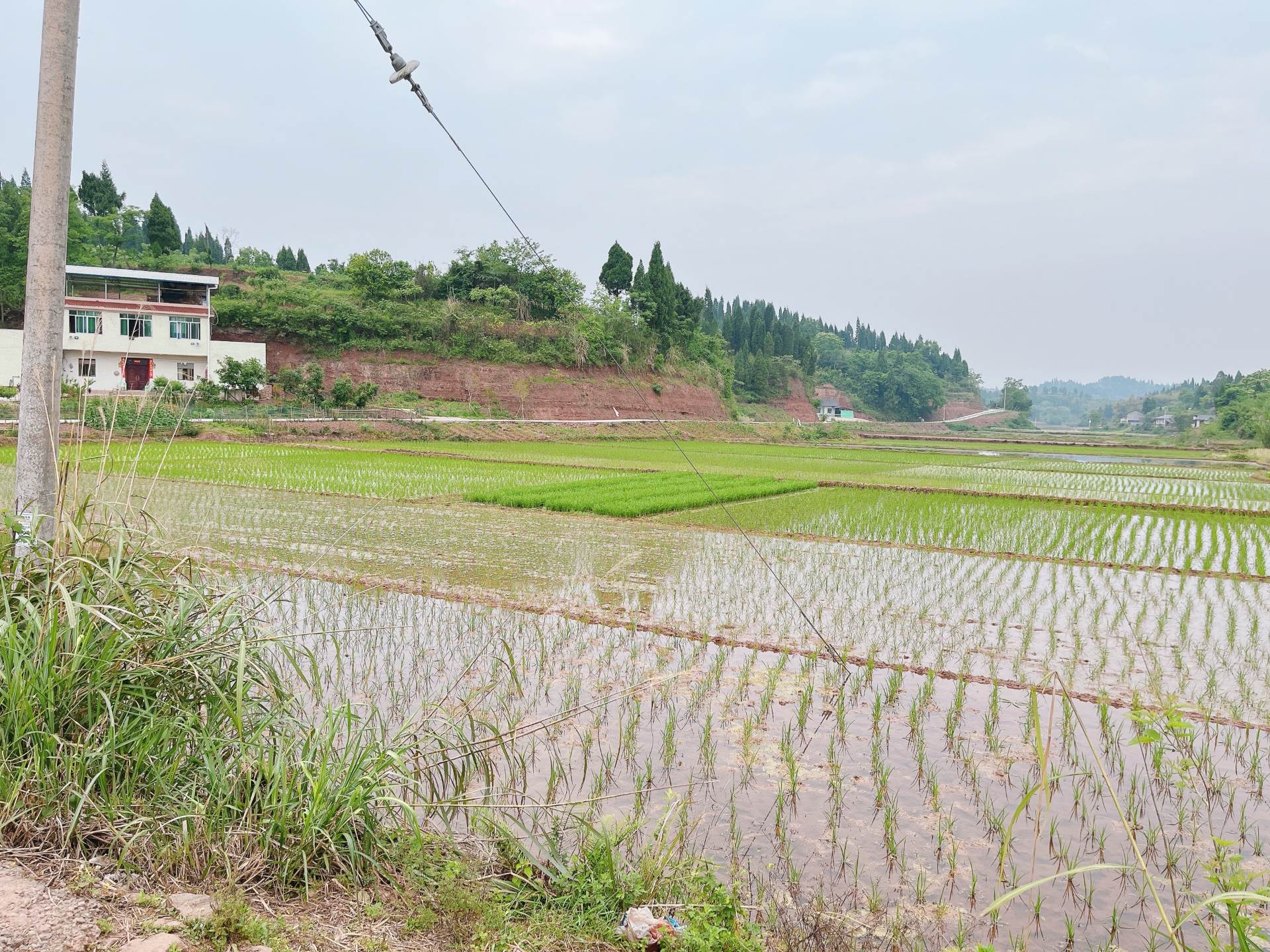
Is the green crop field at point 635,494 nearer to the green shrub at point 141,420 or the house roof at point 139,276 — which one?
the green shrub at point 141,420

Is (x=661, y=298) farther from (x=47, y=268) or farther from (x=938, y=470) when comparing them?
(x=47, y=268)

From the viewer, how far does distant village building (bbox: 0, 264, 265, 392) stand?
30141 millimetres

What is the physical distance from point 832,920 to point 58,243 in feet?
14.1

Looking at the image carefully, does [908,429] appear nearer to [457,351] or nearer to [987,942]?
[457,351]

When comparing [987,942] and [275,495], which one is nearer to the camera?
[987,942]

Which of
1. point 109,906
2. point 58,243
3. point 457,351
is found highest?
point 457,351

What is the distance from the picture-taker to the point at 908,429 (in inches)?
2950

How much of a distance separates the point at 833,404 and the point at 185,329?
193ft

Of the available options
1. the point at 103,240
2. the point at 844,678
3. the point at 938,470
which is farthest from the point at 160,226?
the point at 844,678

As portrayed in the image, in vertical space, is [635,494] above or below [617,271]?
below

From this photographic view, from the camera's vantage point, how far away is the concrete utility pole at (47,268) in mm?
3705

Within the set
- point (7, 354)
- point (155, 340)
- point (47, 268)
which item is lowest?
point (47, 268)

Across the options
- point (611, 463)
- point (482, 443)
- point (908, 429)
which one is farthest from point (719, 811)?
point (908, 429)

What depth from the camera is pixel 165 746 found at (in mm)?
3059
